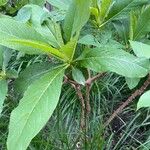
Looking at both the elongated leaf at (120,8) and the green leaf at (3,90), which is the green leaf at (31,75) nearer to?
the green leaf at (3,90)

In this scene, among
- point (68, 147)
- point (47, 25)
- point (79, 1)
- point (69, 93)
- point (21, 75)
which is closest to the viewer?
point (79, 1)

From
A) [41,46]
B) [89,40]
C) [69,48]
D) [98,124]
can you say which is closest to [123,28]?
[89,40]

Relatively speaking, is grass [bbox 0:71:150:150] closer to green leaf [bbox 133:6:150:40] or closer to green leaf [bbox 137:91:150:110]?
green leaf [bbox 133:6:150:40]

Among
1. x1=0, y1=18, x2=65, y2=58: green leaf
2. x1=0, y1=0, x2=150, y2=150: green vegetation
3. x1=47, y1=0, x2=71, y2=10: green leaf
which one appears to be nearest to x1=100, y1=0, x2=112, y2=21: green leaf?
x1=0, y1=0, x2=150, y2=150: green vegetation

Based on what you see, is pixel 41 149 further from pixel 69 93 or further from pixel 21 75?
pixel 21 75

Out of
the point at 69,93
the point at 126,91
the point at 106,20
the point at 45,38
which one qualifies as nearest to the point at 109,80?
the point at 126,91
